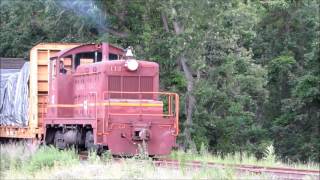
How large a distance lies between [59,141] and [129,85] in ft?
8.89

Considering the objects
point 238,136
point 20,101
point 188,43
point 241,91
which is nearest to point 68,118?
point 20,101

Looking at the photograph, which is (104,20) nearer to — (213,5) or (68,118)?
→ (213,5)

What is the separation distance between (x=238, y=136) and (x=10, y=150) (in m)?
15.5

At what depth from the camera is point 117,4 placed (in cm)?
2605

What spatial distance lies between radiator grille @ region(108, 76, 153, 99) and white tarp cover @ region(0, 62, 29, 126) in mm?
4744

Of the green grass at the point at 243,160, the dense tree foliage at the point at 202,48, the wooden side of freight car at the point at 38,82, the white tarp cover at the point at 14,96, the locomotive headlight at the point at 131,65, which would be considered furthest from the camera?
the dense tree foliage at the point at 202,48

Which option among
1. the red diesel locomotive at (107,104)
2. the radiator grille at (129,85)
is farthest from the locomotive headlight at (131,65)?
the radiator grille at (129,85)

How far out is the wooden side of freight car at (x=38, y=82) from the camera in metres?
19.9

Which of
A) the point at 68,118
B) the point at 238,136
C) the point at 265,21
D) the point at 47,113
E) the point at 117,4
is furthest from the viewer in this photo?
the point at 265,21

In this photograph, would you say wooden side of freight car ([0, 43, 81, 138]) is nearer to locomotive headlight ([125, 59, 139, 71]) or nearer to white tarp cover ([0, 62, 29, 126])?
white tarp cover ([0, 62, 29, 126])

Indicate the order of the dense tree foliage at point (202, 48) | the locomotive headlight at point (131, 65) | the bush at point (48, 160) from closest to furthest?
the bush at point (48, 160)
the locomotive headlight at point (131, 65)
the dense tree foliage at point (202, 48)

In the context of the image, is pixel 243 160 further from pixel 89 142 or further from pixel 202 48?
pixel 202 48

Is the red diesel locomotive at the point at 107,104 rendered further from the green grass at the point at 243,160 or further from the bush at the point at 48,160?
the bush at the point at 48,160

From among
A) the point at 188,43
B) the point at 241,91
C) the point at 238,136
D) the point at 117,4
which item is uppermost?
the point at 117,4
